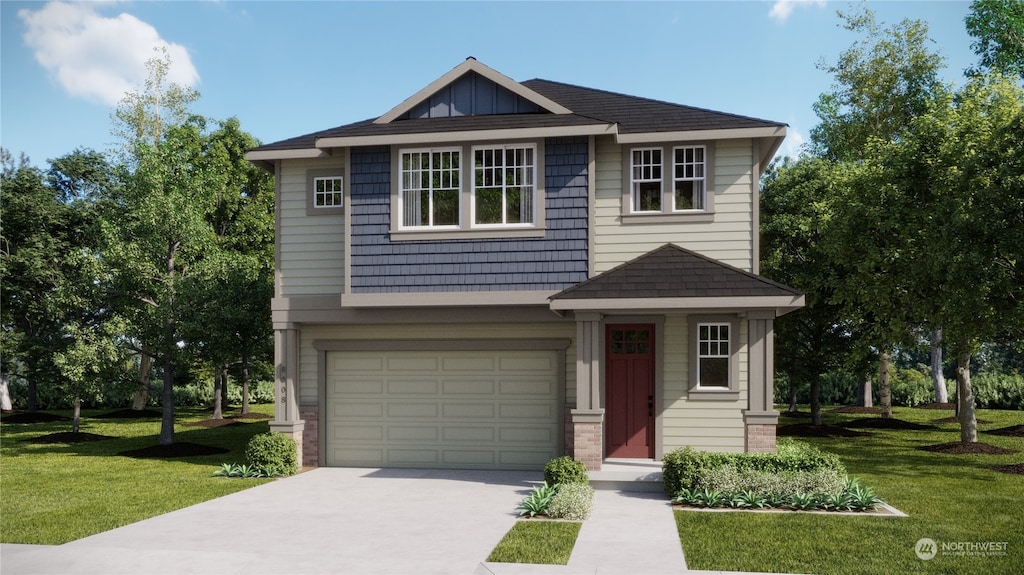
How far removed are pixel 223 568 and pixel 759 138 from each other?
1223 cm

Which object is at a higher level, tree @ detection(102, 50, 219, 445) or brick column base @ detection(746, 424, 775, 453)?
tree @ detection(102, 50, 219, 445)

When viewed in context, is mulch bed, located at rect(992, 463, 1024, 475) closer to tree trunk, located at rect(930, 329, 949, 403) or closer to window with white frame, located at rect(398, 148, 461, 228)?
window with white frame, located at rect(398, 148, 461, 228)

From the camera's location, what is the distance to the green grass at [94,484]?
11.2m

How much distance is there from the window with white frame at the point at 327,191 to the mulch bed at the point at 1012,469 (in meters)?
15.4

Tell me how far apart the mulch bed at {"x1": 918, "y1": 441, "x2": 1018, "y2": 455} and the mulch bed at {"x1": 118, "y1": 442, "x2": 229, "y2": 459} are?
18.5 m

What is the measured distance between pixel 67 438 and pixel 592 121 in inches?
756

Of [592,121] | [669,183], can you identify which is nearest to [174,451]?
[592,121]

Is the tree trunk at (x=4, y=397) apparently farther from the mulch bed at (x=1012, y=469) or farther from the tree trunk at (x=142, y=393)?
the mulch bed at (x=1012, y=469)

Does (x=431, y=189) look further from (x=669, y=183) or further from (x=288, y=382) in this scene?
(x=288, y=382)

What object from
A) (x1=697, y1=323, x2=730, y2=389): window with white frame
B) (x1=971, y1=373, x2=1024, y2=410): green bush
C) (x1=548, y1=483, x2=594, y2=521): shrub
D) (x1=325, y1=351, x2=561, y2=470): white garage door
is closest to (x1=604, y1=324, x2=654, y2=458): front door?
(x1=697, y1=323, x2=730, y2=389): window with white frame

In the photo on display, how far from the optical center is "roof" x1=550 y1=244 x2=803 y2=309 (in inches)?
550

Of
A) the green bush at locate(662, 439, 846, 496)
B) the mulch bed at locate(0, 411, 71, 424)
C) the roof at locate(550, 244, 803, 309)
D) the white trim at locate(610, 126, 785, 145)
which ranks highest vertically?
the white trim at locate(610, 126, 785, 145)

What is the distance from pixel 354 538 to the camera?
33.2 feet

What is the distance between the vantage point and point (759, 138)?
15.4 metres
